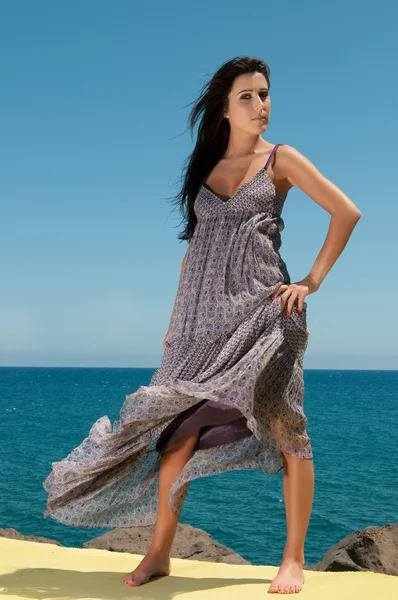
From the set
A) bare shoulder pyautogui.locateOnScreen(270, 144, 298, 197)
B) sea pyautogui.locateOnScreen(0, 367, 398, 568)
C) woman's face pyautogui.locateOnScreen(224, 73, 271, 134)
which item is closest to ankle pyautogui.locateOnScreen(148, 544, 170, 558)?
bare shoulder pyautogui.locateOnScreen(270, 144, 298, 197)

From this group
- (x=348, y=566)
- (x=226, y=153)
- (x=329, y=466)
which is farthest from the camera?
(x=329, y=466)

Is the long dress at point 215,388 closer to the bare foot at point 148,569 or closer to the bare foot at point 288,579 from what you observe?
the bare foot at point 148,569

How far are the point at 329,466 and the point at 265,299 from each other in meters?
32.4

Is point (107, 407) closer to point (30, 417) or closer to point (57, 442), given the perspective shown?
point (30, 417)

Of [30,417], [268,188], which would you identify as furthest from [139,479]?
[30,417]

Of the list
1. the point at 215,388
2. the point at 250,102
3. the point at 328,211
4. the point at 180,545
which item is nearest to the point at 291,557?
the point at 215,388

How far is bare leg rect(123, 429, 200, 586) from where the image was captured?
3.57 m

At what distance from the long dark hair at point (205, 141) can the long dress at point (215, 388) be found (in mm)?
156

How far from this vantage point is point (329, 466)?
3456 cm

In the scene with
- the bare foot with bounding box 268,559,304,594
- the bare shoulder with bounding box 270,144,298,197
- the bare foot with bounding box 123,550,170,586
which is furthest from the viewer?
the bare shoulder with bounding box 270,144,298,197

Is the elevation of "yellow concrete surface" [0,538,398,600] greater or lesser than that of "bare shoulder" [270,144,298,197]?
lesser

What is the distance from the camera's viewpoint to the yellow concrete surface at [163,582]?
11.3 feet

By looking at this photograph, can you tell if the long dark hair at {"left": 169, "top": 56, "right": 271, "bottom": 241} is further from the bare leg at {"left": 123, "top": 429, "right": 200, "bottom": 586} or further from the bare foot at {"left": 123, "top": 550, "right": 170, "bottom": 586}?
the bare foot at {"left": 123, "top": 550, "right": 170, "bottom": 586}

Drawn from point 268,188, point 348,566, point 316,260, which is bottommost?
point 348,566
